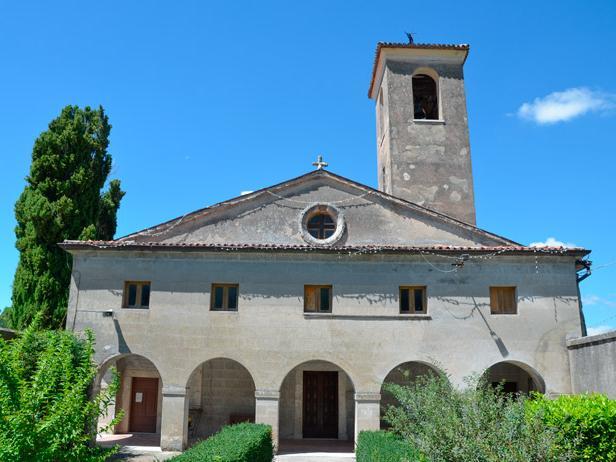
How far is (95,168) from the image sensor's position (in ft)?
83.4

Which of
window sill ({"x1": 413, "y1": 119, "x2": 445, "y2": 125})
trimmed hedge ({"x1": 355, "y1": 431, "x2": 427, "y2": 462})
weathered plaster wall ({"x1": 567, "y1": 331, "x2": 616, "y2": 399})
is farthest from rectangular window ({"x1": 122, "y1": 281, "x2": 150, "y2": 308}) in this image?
weathered plaster wall ({"x1": 567, "y1": 331, "x2": 616, "y2": 399})

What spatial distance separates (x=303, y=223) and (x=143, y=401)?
31.4 feet

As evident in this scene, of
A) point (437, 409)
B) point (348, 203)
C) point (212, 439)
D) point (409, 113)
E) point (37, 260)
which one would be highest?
point (409, 113)

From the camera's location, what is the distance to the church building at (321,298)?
1725 centimetres

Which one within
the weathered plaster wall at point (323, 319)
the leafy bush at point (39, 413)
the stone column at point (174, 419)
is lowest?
the stone column at point (174, 419)

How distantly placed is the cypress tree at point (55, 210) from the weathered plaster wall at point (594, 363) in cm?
1913

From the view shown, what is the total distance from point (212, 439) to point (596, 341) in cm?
1122

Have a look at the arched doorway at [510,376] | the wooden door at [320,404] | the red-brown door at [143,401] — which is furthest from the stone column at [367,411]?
the red-brown door at [143,401]

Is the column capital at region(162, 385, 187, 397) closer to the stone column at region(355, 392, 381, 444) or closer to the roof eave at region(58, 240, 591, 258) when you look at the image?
the roof eave at region(58, 240, 591, 258)

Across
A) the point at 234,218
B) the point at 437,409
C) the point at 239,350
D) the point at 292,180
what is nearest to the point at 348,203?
the point at 292,180

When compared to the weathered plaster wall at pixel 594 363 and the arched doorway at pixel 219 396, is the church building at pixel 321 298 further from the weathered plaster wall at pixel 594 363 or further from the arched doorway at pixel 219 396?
the weathered plaster wall at pixel 594 363

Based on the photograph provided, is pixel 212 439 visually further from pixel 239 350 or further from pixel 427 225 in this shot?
pixel 427 225

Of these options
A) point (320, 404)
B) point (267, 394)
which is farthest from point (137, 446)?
point (320, 404)

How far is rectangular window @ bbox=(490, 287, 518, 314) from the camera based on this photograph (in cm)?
1775
